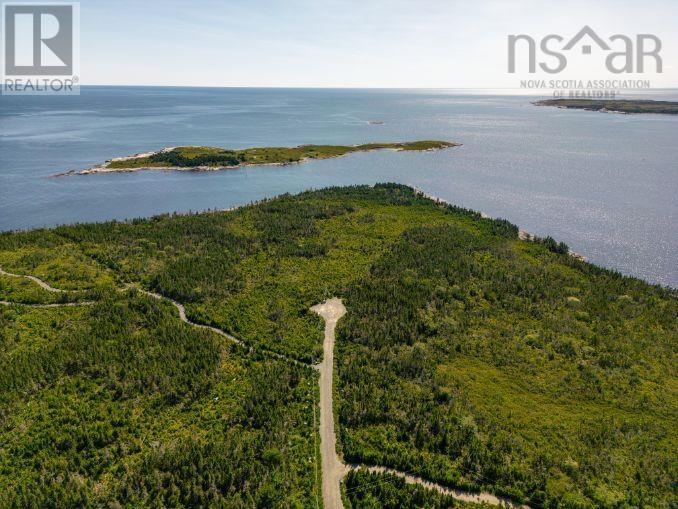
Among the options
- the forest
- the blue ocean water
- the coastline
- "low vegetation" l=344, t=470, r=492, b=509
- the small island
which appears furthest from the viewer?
the small island

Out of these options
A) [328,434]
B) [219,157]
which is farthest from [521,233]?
[219,157]

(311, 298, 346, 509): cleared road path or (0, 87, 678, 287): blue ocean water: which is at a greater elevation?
(0, 87, 678, 287): blue ocean water

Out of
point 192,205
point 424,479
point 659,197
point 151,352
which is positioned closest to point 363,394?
point 424,479

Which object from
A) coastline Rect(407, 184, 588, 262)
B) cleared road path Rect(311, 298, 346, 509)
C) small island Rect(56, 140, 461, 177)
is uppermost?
small island Rect(56, 140, 461, 177)

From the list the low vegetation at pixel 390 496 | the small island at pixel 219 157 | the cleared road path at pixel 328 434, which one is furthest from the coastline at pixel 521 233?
the small island at pixel 219 157

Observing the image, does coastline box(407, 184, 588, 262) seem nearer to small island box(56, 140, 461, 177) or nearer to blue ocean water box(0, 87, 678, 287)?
blue ocean water box(0, 87, 678, 287)

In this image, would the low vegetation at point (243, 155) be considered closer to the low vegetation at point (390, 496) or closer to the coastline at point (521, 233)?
the coastline at point (521, 233)

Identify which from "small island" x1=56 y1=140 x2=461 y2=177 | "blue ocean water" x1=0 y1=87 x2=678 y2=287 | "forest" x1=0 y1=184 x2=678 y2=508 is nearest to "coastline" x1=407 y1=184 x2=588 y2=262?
"blue ocean water" x1=0 y1=87 x2=678 y2=287
